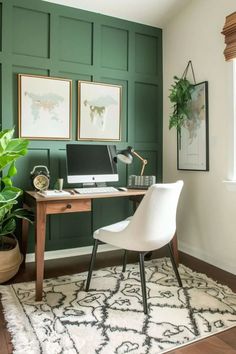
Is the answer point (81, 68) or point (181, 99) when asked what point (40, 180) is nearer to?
point (81, 68)

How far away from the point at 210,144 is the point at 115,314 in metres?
1.74

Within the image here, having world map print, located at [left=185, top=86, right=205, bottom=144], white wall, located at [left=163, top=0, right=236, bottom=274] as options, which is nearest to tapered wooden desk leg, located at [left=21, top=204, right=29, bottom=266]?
white wall, located at [left=163, top=0, right=236, bottom=274]

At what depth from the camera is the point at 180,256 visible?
3059 millimetres

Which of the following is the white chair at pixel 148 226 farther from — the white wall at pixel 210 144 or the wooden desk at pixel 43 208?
the white wall at pixel 210 144

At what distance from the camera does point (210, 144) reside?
110 inches

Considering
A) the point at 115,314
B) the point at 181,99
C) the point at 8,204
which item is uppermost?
the point at 181,99

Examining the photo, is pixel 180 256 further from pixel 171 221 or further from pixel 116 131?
pixel 116 131

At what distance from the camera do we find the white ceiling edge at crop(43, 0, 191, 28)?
114 inches

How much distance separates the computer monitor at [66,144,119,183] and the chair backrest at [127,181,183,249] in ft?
3.09

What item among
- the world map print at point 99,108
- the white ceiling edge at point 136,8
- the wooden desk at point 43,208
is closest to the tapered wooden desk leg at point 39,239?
the wooden desk at point 43,208

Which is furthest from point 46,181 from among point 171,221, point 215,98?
point 215,98

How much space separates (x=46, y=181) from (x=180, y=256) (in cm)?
156

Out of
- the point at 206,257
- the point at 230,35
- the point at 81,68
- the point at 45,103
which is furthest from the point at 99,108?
the point at 206,257

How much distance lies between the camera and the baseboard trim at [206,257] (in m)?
2.61
